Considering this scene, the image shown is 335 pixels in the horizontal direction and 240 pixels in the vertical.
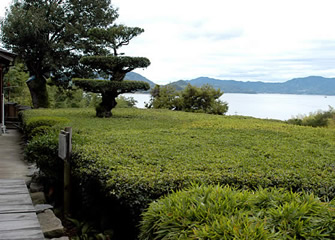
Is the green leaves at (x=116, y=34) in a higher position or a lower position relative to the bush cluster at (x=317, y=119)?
higher

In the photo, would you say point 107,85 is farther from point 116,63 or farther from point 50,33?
A: point 50,33

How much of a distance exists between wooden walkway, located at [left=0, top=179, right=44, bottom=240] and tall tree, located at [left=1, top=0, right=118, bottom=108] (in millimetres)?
14047

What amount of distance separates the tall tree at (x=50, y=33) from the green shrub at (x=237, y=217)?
16.9 m

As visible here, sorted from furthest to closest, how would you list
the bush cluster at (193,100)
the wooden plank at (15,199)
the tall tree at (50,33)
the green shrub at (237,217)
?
the bush cluster at (193,100) < the tall tree at (50,33) < the wooden plank at (15,199) < the green shrub at (237,217)

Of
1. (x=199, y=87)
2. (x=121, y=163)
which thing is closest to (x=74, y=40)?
(x=199, y=87)

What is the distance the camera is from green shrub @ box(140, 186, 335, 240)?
204 centimetres

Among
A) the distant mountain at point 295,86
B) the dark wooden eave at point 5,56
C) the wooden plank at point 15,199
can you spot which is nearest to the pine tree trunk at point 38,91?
the dark wooden eave at point 5,56

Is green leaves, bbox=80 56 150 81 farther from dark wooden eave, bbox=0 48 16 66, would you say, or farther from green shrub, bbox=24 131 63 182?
green shrub, bbox=24 131 63 182

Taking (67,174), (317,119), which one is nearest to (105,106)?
(67,174)

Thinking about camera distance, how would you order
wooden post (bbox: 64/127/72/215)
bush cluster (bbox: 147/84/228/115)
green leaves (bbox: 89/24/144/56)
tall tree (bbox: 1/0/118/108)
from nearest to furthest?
wooden post (bbox: 64/127/72/215)
green leaves (bbox: 89/24/144/56)
tall tree (bbox: 1/0/118/108)
bush cluster (bbox: 147/84/228/115)

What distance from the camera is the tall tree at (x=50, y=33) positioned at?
17.5 m

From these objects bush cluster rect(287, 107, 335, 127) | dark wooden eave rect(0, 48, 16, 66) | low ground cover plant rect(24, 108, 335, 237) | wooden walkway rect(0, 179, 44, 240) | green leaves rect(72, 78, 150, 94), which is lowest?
wooden walkway rect(0, 179, 44, 240)

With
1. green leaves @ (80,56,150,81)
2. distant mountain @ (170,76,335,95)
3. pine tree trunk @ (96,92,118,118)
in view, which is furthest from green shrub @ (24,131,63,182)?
distant mountain @ (170,76,335,95)

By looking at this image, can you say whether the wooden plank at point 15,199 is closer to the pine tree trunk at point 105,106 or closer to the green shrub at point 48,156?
the green shrub at point 48,156
